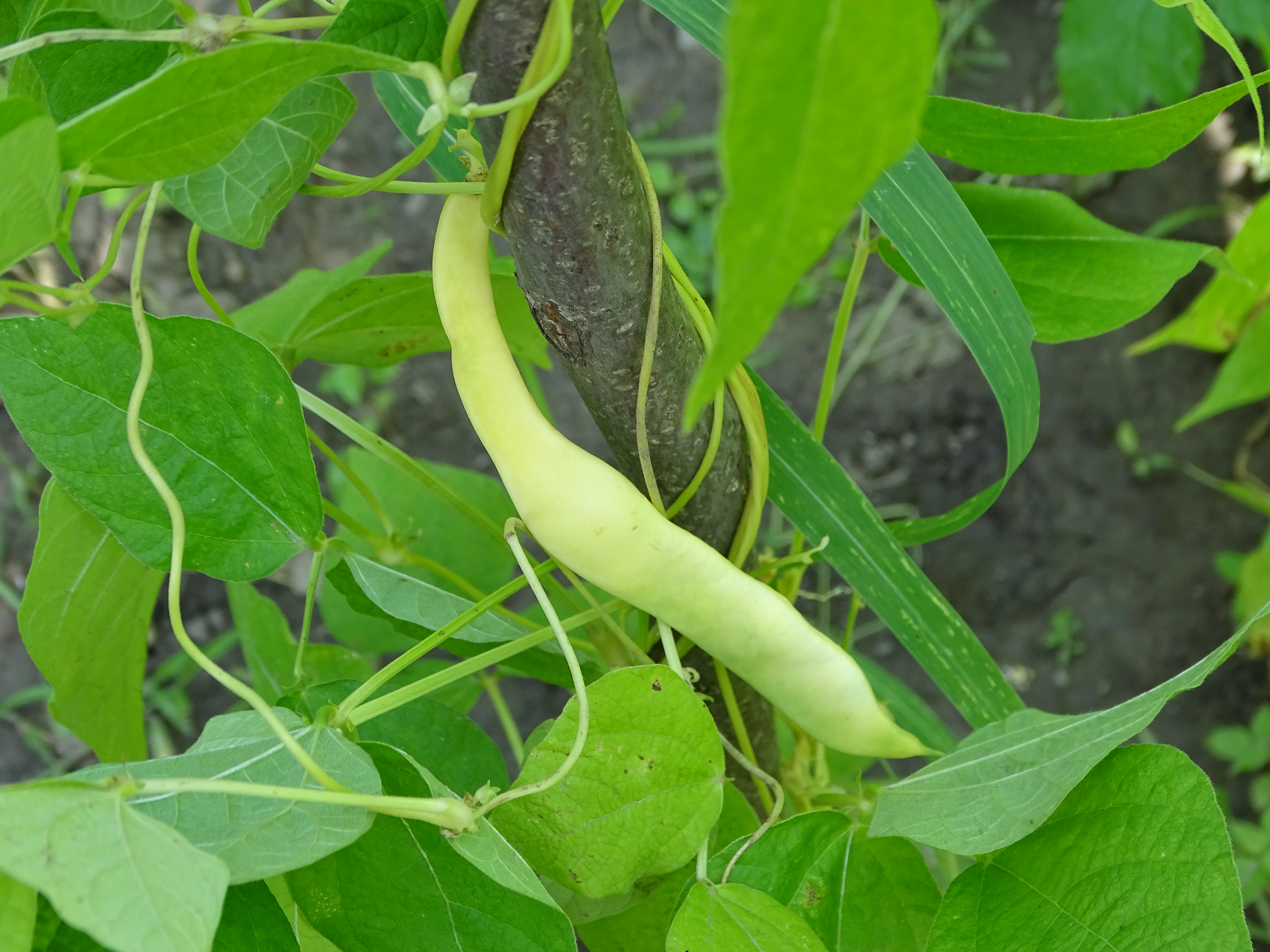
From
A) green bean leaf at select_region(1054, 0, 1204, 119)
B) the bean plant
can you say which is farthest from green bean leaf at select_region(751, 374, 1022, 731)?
green bean leaf at select_region(1054, 0, 1204, 119)

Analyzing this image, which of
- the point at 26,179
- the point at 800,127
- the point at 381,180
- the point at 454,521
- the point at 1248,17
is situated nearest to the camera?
the point at 800,127

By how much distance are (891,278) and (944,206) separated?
3.48 ft

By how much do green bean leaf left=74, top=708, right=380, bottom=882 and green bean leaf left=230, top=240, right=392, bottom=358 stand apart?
30 cm

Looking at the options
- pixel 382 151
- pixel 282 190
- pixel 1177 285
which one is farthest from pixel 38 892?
pixel 1177 285

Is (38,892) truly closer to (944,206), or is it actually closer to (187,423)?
(187,423)

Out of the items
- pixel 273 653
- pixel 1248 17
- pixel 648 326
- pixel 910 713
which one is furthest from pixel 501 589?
pixel 1248 17

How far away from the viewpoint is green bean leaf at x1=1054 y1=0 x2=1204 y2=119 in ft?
3.76

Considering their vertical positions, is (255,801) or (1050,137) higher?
(1050,137)

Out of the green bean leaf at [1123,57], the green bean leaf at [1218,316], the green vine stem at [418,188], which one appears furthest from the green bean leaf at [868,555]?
the green bean leaf at [1123,57]

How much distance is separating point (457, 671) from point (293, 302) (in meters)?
0.34

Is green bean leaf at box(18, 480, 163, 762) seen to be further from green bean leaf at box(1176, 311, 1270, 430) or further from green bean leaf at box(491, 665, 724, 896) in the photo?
green bean leaf at box(1176, 311, 1270, 430)

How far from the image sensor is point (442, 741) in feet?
1.60

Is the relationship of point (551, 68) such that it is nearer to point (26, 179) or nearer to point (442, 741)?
point (26, 179)

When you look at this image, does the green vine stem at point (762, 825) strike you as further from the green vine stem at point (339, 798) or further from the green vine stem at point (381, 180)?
the green vine stem at point (381, 180)
